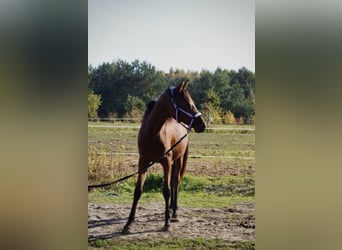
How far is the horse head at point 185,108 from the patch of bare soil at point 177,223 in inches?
25.8

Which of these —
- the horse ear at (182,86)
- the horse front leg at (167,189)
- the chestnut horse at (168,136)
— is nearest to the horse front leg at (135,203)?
the chestnut horse at (168,136)

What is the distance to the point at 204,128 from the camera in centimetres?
302

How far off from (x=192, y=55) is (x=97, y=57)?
2.40 ft

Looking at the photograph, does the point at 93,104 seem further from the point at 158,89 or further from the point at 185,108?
the point at 185,108

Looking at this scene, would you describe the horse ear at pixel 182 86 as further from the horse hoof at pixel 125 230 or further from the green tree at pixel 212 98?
the horse hoof at pixel 125 230

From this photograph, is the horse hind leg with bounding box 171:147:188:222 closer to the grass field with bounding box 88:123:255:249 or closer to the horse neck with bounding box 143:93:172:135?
the grass field with bounding box 88:123:255:249

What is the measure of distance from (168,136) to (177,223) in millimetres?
669

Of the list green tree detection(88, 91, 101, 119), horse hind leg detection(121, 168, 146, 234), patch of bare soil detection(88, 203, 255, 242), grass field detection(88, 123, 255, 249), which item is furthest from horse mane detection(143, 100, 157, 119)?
patch of bare soil detection(88, 203, 255, 242)

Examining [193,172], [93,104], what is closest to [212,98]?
[193,172]

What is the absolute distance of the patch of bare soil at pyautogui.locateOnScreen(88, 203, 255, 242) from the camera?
9.68 feet

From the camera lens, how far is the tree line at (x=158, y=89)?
116 inches
